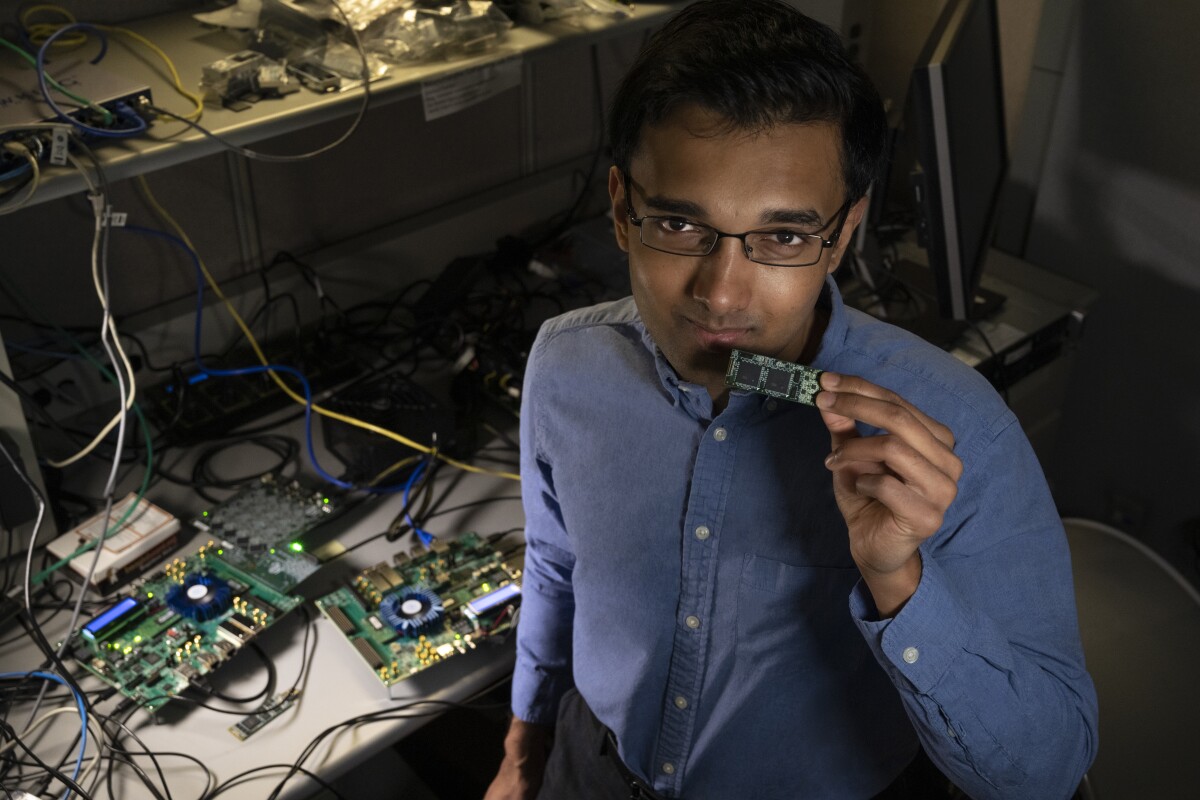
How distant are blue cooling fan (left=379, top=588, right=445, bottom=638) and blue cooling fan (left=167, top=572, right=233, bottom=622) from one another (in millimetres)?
222

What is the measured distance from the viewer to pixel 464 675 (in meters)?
1.50

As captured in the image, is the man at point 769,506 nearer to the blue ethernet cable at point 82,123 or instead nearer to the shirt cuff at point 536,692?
the shirt cuff at point 536,692

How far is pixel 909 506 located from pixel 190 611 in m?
1.04

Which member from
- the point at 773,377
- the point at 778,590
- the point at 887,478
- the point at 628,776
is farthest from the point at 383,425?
the point at 887,478

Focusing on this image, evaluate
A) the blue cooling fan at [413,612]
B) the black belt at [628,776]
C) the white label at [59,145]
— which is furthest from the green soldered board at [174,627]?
the white label at [59,145]

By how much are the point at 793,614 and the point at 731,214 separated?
0.46 meters

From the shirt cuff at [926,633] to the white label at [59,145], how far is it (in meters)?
1.09

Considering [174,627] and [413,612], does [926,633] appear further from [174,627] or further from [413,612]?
[174,627]

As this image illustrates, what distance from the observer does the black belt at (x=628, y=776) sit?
135 cm

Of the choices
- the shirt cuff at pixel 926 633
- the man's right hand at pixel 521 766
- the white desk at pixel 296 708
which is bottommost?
the man's right hand at pixel 521 766

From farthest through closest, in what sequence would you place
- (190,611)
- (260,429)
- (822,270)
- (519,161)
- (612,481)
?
(519,161) < (260,429) < (190,611) < (612,481) < (822,270)

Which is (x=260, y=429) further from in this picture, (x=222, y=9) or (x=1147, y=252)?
(x=1147, y=252)

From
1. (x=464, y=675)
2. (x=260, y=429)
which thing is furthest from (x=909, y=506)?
(x=260, y=429)

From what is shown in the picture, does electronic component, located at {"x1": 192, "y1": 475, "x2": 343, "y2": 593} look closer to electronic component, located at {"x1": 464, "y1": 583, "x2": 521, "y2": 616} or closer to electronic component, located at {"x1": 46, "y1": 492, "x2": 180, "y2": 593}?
electronic component, located at {"x1": 46, "y1": 492, "x2": 180, "y2": 593}
